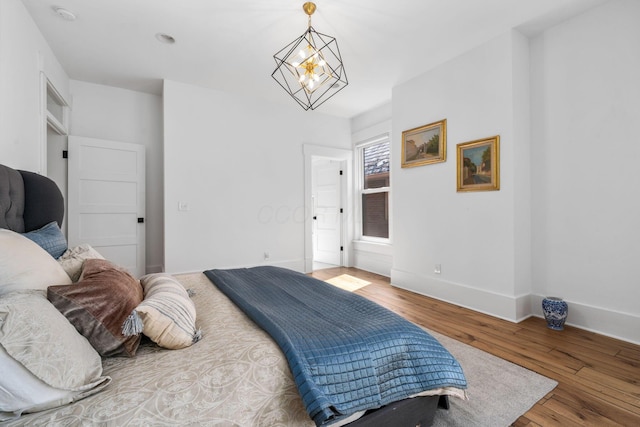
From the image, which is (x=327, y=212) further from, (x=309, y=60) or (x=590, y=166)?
(x=590, y=166)

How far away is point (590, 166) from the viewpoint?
2.51m

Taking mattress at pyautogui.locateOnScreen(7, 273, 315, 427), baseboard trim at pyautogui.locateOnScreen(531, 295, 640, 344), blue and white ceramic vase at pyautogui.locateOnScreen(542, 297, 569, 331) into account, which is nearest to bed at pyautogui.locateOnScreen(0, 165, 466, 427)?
mattress at pyautogui.locateOnScreen(7, 273, 315, 427)

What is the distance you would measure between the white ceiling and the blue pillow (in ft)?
6.57

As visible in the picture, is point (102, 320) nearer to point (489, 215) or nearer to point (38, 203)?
point (38, 203)

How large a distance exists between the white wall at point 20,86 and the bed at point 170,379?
166 cm

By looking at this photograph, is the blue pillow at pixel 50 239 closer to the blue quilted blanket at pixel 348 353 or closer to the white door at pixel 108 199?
the blue quilted blanket at pixel 348 353

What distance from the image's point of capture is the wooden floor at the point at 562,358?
1.51 m

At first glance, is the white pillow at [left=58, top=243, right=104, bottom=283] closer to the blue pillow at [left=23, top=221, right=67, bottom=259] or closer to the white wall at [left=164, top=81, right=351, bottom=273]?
the blue pillow at [left=23, top=221, right=67, bottom=259]

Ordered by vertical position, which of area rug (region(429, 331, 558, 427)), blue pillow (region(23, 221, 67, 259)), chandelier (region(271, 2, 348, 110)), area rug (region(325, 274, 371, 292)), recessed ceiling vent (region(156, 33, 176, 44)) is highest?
recessed ceiling vent (region(156, 33, 176, 44))

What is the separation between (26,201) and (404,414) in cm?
263

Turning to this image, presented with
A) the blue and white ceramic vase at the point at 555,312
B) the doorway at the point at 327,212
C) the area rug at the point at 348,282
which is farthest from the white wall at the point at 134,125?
the blue and white ceramic vase at the point at 555,312

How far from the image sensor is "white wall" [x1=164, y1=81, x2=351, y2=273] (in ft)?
12.5

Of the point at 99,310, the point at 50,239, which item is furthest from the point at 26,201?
the point at 99,310

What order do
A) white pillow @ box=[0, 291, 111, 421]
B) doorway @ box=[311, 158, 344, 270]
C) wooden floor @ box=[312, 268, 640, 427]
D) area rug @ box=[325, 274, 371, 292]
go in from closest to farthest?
white pillow @ box=[0, 291, 111, 421]
wooden floor @ box=[312, 268, 640, 427]
area rug @ box=[325, 274, 371, 292]
doorway @ box=[311, 158, 344, 270]
